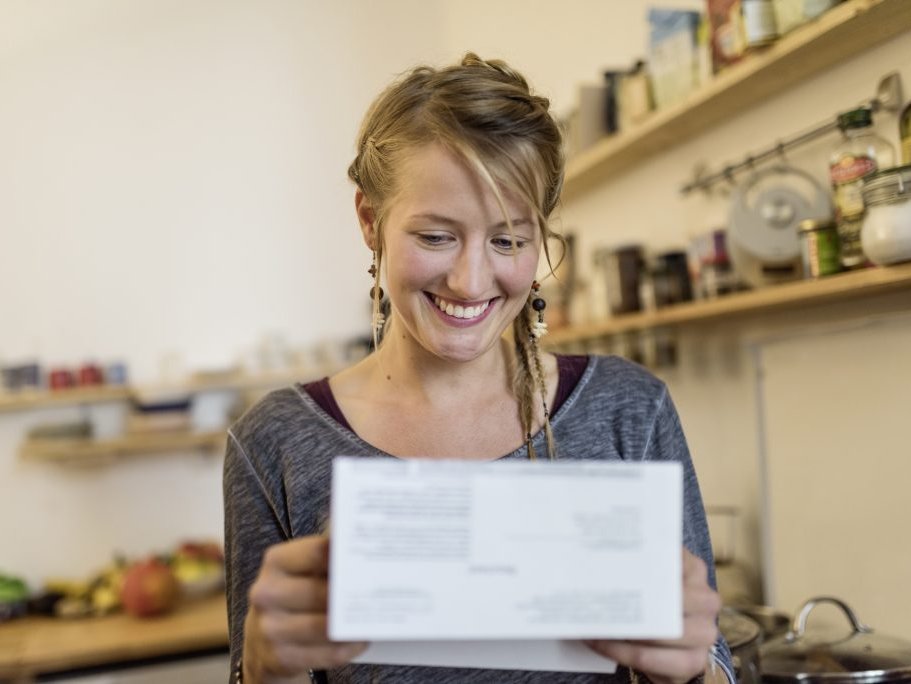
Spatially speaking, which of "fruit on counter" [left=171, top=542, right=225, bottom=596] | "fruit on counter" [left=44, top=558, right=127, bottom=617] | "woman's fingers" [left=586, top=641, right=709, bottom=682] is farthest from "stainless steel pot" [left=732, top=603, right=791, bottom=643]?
"fruit on counter" [left=44, top=558, right=127, bottom=617]

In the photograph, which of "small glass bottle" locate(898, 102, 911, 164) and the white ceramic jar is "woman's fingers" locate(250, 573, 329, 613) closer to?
the white ceramic jar

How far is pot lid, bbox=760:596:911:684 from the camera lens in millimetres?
1235

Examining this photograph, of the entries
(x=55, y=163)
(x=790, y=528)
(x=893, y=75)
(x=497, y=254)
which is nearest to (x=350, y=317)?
(x=55, y=163)

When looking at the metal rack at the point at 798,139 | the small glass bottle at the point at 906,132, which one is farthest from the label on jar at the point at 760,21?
the small glass bottle at the point at 906,132

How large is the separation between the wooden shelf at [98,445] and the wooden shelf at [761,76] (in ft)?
5.08

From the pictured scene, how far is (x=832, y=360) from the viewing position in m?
1.64

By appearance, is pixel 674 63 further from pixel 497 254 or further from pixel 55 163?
pixel 55 163

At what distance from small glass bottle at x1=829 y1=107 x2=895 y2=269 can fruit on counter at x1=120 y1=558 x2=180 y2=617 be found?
209cm

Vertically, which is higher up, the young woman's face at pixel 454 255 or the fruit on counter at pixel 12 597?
the young woman's face at pixel 454 255

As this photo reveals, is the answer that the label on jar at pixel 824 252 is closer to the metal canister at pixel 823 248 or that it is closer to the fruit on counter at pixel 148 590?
the metal canister at pixel 823 248

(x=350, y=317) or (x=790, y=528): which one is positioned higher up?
(x=350, y=317)

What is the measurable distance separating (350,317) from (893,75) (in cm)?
235

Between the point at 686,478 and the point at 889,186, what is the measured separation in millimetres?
532

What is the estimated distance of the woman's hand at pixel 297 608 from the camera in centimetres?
75
